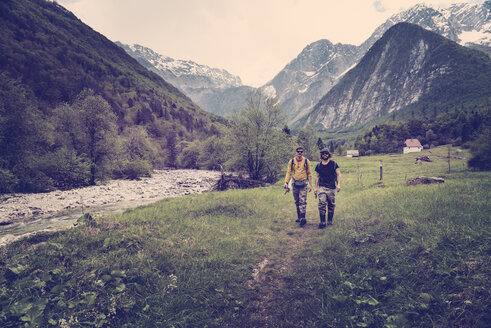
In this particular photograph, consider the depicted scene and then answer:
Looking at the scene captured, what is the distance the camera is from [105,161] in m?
37.2

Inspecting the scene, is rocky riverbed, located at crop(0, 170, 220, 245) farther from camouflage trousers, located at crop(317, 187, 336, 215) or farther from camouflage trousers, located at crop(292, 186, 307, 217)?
camouflage trousers, located at crop(317, 187, 336, 215)

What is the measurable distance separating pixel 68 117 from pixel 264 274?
143 ft

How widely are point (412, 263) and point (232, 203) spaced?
32.2ft

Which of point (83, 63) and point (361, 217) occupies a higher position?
point (83, 63)

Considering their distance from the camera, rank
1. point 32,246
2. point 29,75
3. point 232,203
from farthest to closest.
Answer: point 29,75 < point 232,203 < point 32,246

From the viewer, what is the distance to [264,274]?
22.8ft

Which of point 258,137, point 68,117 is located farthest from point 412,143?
point 68,117

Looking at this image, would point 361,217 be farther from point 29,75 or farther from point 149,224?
point 29,75

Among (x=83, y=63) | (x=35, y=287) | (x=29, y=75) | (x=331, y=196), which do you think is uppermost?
(x=83, y=63)

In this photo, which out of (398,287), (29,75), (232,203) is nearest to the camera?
(398,287)

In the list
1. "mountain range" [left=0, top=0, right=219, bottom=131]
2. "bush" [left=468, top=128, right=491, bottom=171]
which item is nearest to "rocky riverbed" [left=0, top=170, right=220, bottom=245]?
"bush" [left=468, top=128, right=491, bottom=171]

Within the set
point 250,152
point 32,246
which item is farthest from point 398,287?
point 250,152

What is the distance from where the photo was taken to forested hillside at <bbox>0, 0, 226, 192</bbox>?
27391 mm

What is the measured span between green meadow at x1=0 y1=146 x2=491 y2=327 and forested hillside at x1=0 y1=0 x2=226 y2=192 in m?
26.9
